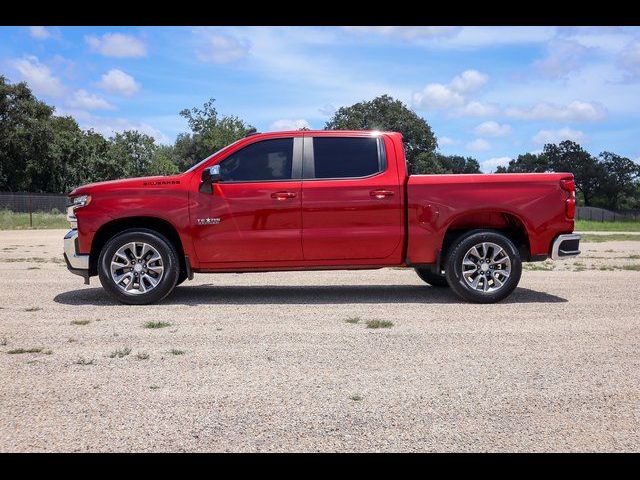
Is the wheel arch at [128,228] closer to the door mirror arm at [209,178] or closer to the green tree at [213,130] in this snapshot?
the door mirror arm at [209,178]

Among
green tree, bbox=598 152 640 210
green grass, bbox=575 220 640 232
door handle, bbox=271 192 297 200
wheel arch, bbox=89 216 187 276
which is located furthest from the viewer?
green tree, bbox=598 152 640 210

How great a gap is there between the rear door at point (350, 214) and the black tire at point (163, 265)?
62.5 inches

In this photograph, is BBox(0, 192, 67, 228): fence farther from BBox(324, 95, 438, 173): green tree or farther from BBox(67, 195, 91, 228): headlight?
BBox(67, 195, 91, 228): headlight

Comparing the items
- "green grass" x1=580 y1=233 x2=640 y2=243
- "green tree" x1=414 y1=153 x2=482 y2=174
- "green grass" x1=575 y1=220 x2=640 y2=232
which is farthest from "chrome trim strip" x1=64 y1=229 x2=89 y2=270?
"green tree" x1=414 y1=153 x2=482 y2=174

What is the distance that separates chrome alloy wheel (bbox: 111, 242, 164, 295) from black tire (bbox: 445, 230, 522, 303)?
11.4 feet

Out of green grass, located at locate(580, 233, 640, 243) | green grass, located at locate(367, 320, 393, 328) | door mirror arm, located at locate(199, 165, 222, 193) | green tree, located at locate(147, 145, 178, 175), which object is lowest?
green grass, located at locate(580, 233, 640, 243)

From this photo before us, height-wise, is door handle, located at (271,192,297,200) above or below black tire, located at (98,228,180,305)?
above

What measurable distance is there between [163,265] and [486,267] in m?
3.86

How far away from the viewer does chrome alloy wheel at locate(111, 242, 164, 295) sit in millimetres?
7762

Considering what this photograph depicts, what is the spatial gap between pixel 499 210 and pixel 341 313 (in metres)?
2.37
